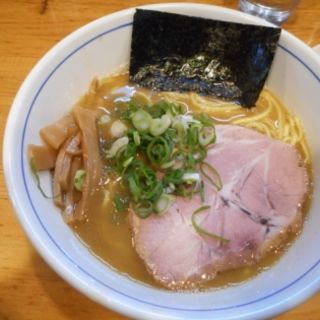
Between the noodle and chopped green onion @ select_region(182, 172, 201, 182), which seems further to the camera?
the noodle

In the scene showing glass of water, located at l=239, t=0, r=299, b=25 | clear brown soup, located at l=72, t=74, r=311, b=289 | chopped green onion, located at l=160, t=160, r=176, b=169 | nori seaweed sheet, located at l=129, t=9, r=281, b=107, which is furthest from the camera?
glass of water, located at l=239, t=0, r=299, b=25

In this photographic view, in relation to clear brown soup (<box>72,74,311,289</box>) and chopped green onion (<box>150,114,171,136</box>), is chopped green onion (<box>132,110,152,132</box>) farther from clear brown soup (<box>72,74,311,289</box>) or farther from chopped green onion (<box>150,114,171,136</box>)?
clear brown soup (<box>72,74,311,289</box>)

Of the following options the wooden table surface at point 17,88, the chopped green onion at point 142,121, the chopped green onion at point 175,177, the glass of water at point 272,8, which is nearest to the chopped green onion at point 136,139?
the chopped green onion at point 142,121

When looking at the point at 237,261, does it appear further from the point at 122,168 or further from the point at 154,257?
the point at 122,168

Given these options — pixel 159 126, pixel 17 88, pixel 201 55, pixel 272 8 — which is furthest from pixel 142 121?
pixel 272 8

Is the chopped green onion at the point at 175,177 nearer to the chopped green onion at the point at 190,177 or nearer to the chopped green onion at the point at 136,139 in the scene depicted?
the chopped green onion at the point at 190,177

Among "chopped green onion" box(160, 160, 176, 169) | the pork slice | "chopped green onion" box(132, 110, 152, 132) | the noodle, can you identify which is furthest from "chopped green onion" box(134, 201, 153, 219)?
the noodle

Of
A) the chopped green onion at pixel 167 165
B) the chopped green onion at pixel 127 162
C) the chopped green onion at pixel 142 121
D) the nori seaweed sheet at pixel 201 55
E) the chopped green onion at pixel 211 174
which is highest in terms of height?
the nori seaweed sheet at pixel 201 55

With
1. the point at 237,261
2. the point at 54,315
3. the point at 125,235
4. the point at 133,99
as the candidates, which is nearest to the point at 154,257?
the point at 125,235
